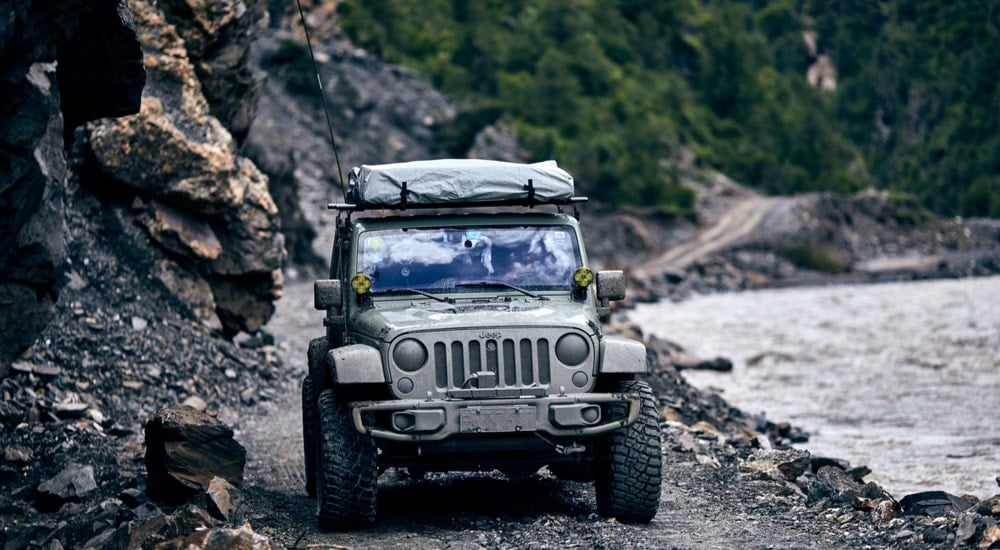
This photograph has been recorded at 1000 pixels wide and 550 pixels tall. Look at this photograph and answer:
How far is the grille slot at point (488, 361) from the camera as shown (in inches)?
374

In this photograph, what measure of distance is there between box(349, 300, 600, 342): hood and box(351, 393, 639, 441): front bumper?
53 cm

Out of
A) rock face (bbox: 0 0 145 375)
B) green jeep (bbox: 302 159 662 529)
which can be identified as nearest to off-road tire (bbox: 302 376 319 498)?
green jeep (bbox: 302 159 662 529)

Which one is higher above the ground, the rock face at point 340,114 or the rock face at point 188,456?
the rock face at point 340,114

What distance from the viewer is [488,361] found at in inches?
375

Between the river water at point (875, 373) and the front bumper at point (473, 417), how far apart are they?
7.24 m

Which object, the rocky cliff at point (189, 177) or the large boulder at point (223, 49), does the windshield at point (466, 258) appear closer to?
the rocky cliff at point (189, 177)

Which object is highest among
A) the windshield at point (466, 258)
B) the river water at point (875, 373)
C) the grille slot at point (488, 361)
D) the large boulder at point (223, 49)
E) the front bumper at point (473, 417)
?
the large boulder at point (223, 49)

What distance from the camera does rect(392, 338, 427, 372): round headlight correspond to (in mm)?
9510

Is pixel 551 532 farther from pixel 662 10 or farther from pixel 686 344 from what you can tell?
pixel 662 10

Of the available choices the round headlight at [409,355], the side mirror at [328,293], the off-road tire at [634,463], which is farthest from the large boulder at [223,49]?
the off-road tire at [634,463]

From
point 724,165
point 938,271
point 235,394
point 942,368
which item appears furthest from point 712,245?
point 235,394

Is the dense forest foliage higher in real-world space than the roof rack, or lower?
higher

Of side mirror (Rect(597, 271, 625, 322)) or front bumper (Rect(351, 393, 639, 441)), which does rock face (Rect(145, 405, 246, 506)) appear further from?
side mirror (Rect(597, 271, 625, 322))

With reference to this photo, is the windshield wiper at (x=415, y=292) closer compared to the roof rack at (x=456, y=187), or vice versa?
the windshield wiper at (x=415, y=292)
